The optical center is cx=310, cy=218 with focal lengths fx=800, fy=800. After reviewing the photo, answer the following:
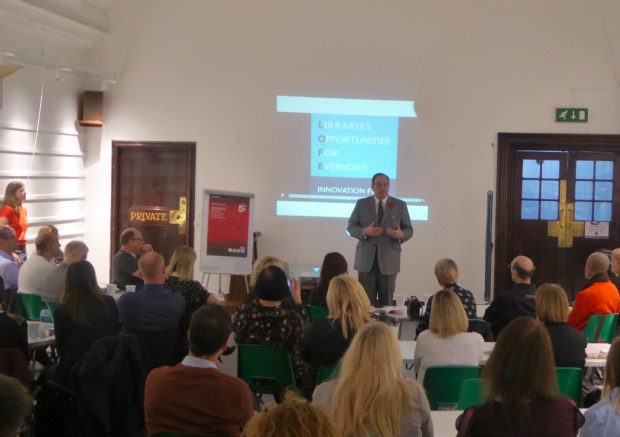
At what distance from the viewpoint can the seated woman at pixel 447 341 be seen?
4.37 metres

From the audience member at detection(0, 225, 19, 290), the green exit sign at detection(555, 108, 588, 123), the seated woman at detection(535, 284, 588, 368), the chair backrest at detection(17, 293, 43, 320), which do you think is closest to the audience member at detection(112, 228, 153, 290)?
the audience member at detection(0, 225, 19, 290)

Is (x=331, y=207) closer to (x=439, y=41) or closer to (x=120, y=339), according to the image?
(x=439, y=41)

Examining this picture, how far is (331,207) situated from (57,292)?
4.59m

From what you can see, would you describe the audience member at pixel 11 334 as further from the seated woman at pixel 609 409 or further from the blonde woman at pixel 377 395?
the seated woman at pixel 609 409

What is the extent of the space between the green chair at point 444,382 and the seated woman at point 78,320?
1.88m

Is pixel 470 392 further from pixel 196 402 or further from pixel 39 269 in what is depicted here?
pixel 39 269

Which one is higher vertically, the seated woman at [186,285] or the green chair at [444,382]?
the seated woman at [186,285]

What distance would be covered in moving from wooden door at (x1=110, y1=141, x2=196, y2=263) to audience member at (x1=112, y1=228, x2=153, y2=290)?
335 cm

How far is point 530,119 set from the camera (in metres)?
9.94

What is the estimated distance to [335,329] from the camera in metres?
4.39

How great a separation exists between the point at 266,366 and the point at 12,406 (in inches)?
118

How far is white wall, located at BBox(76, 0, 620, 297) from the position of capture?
989cm

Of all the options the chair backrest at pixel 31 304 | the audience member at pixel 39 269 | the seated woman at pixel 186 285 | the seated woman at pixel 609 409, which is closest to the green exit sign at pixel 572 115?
the seated woman at pixel 186 285

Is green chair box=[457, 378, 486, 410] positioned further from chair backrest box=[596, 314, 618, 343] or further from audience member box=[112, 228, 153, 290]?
audience member box=[112, 228, 153, 290]
